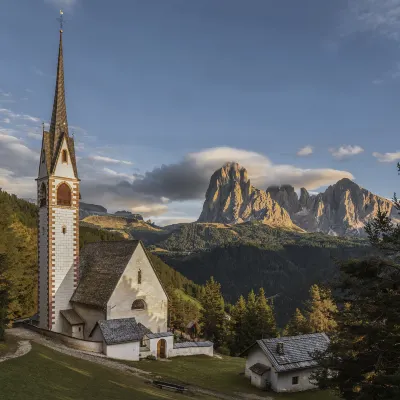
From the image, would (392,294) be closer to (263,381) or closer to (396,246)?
(396,246)

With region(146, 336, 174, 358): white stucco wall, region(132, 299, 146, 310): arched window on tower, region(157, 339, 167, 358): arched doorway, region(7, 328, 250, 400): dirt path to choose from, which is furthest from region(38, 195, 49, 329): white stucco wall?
region(157, 339, 167, 358): arched doorway

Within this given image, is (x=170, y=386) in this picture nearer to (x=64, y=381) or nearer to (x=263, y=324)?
(x=64, y=381)

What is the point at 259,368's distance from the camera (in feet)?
106

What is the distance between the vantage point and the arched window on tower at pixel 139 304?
39.0 m

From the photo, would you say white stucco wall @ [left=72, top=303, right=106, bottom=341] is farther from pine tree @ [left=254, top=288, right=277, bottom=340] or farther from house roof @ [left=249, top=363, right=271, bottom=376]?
pine tree @ [left=254, top=288, right=277, bottom=340]

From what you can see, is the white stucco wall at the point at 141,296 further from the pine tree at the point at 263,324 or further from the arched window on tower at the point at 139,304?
the pine tree at the point at 263,324

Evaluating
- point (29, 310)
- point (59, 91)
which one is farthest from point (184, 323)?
point (59, 91)

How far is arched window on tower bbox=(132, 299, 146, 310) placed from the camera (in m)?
39.0

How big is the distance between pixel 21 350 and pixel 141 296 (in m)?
13.3

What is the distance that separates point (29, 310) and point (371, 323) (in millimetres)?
49327

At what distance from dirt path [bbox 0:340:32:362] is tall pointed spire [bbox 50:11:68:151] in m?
20.6

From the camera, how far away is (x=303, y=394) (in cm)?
3112

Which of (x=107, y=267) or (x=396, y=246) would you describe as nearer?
(x=396, y=246)

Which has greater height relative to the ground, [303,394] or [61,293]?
[61,293]
